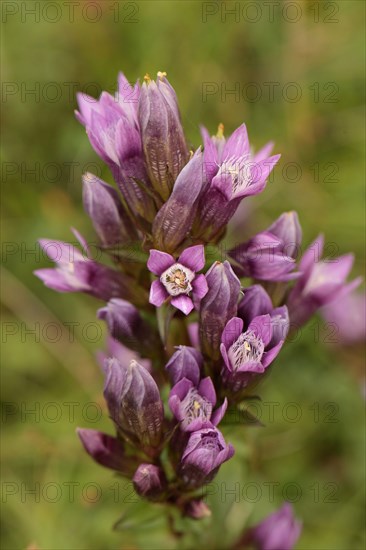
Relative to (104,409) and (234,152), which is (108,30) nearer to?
(104,409)

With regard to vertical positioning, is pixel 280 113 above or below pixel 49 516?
above

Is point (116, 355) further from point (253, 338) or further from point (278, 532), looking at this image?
point (253, 338)

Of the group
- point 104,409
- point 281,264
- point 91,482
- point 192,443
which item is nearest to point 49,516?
point 91,482

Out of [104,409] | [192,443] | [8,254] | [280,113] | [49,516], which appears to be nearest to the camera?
[192,443]

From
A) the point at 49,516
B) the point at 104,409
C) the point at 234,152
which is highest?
the point at 234,152

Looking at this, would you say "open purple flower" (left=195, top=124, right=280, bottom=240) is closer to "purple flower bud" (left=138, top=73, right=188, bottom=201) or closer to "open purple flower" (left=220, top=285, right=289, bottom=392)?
"purple flower bud" (left=138, top=73, right=188, bottom=201)

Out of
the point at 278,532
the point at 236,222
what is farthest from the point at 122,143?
the point at 236,222

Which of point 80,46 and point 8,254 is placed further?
point 80,46
